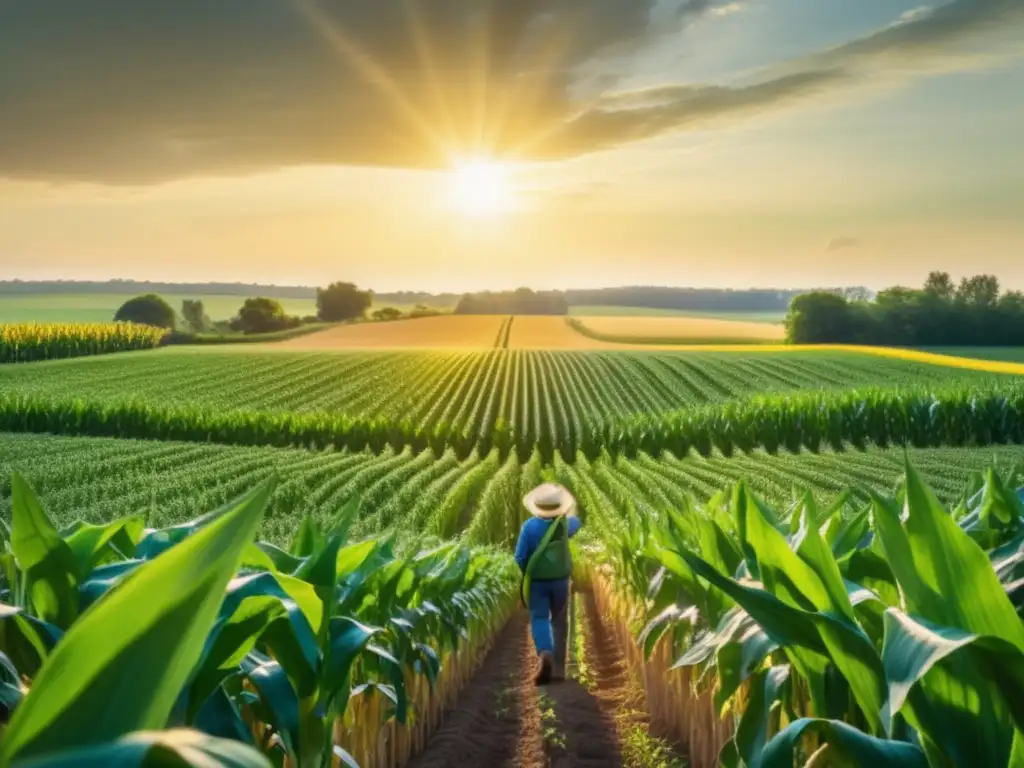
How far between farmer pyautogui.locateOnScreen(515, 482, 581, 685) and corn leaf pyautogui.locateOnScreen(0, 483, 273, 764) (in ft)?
27.5

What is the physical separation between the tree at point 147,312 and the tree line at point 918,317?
184 ft

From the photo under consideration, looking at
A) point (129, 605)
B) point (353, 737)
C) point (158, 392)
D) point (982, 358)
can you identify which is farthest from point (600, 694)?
point (982, 358)

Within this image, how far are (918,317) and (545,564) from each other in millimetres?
76866

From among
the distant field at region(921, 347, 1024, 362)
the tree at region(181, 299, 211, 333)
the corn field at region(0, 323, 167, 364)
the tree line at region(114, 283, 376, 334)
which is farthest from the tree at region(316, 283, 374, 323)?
the distant field at region(921, 347, 1024, 362)

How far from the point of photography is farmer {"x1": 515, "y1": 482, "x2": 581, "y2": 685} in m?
9.59

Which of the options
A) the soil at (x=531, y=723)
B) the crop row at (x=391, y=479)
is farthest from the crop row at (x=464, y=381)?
the soil at (x=531, y=723)

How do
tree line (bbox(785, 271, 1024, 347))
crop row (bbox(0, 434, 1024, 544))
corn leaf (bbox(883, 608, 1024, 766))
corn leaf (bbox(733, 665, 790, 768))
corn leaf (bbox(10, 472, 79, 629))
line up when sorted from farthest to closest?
tree line (bbox(785, 271, 1024, 347)) < crop row (bbox(0, 434, 1024, 544)) < corn leaf (bbox(733, 665, 790, 768)) < corn leaf (bbox(10, 472, 79, 629)) < corn leaf (bbox(883, 608, 1024, 766))

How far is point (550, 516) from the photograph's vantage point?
959 centimetres

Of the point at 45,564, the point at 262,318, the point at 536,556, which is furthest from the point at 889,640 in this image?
the point at 262,318

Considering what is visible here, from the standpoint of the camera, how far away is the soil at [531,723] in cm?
727

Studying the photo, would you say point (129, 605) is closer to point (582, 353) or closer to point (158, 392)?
point (158, 392)

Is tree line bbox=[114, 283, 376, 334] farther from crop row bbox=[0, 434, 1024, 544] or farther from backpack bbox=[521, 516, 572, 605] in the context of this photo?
backpack bbox=[521, 516, 572, 605]

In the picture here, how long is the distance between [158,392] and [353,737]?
1948 inches

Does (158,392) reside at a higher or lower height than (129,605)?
lower
